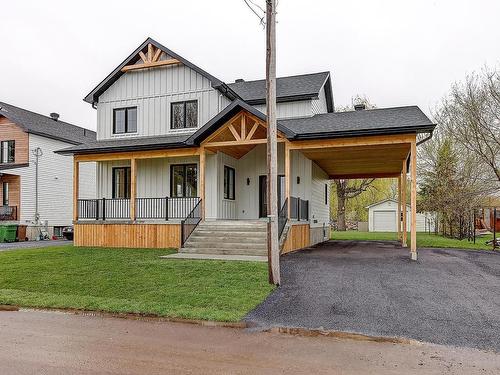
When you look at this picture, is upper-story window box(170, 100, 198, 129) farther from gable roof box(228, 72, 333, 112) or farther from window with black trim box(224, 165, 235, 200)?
gable roof box(228, 72, 333, 112)

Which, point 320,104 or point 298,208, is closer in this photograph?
point 298,208

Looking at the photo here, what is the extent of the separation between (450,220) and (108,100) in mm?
21004

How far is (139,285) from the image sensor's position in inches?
348

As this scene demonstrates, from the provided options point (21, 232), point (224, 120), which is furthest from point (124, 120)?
point (21, 232)

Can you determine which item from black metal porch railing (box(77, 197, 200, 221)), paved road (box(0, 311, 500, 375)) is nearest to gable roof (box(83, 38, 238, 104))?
black metal porch railing (box(77, 197, 200, 221))

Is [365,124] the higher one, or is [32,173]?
[365,124]

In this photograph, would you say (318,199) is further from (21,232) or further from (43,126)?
(43,126)

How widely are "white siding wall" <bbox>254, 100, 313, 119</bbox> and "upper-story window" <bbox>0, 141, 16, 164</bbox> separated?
1745 centimetres

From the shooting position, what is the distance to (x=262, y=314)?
6797mm

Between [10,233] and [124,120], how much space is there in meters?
10.5

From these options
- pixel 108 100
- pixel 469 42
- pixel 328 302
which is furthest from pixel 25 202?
pixel 469 42

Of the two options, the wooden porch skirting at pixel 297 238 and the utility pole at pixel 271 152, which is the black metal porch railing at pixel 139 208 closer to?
the wooden porch skirting at pixel 297 238

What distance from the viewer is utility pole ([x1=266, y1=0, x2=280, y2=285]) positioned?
8.60m

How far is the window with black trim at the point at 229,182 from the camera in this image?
57.0ft
